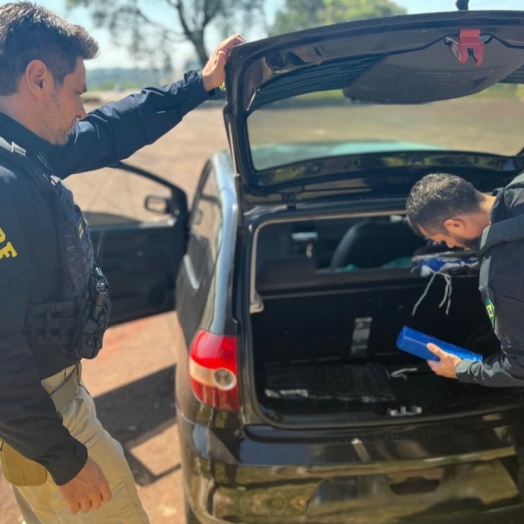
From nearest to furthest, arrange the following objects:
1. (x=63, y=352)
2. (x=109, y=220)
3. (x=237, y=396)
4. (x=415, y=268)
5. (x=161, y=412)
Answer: (x=63, y=352), (x=237, y=396), (x=415, y=268), (x=161, y=412), (x=109, y=220)

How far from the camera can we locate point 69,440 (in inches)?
54.9

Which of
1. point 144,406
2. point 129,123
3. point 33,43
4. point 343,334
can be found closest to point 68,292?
point 33,43

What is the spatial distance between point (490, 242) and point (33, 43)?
1.32m

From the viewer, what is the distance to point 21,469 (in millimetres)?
1484

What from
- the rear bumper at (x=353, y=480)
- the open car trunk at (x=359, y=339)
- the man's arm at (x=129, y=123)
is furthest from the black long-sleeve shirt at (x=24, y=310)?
the open car trunk at (x=359, y=339)

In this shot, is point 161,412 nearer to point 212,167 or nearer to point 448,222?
point 212,167

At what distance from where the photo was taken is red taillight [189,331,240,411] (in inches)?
75.7

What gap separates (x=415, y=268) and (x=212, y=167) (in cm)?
151

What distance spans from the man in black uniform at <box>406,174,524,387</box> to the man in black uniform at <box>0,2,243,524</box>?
1.07m

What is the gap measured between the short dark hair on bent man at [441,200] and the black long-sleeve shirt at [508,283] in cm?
12

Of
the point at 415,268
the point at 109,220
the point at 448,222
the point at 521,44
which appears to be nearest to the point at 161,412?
the point at 109,220

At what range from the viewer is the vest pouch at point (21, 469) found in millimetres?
1479

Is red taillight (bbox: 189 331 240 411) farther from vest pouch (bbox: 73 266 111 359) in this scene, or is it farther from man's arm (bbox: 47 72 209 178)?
man's arm (bbox: 47 72 209 178)

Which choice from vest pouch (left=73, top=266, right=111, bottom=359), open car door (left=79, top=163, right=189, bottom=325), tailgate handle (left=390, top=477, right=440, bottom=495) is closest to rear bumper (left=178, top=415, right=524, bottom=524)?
tailgate handle (left=390, top=477, right=440, bottom=495)
